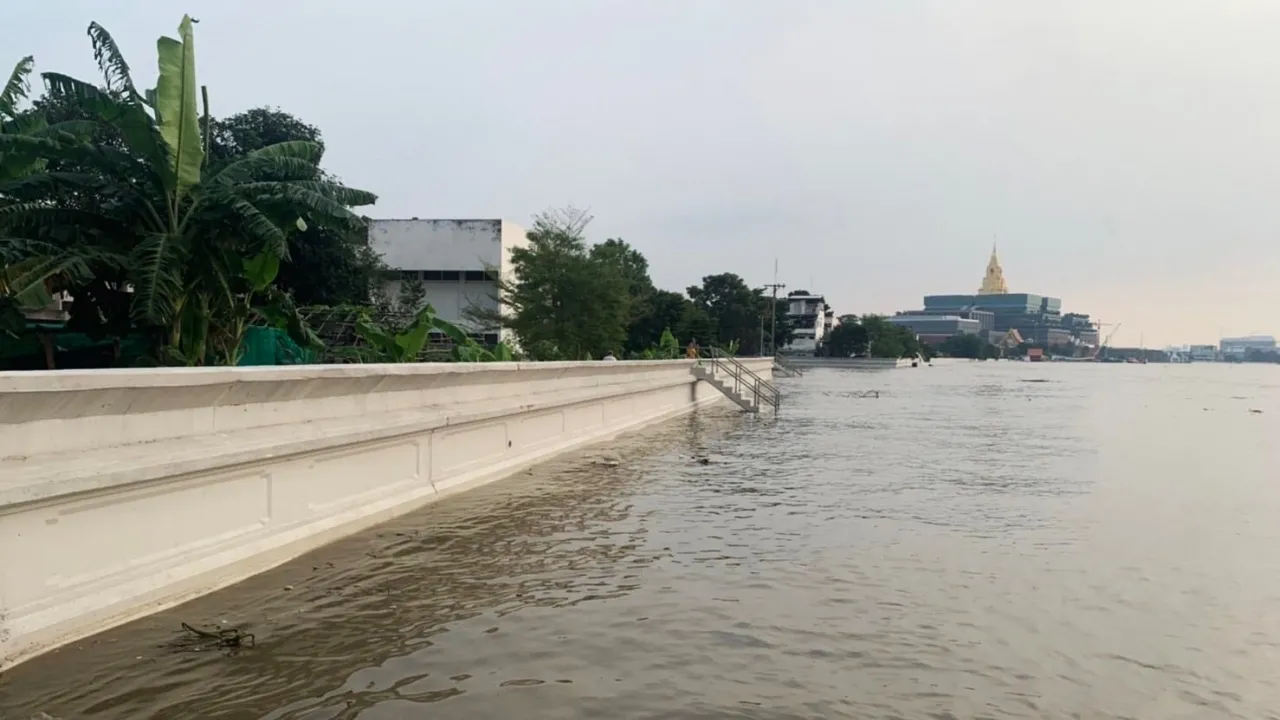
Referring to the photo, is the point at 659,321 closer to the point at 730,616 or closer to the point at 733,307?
the point at 733,307

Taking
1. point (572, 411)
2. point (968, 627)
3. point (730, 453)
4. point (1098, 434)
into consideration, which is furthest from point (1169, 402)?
point (968, 627)

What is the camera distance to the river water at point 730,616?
4559 mm

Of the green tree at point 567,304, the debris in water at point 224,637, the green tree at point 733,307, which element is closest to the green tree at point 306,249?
the green tree at point 567,304

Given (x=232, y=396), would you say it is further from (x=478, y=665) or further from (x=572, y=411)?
(x=572, y=411)

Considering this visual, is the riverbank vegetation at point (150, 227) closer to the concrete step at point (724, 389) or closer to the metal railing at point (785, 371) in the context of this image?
the concrete step at point (724, 389)

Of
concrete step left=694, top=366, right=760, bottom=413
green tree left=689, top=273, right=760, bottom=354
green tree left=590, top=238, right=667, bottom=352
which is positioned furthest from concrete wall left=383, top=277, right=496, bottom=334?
green tree left=689, top=273, right=760, bottom=354

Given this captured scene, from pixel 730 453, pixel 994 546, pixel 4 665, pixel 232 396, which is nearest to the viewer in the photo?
pixel 4 665

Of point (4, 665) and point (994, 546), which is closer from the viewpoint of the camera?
point (4, 665)

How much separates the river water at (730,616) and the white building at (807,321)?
12762 centimetres

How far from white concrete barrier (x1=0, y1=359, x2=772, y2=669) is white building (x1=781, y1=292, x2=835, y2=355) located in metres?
130

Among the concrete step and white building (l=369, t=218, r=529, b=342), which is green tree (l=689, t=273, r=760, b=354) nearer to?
white building (l=369, t=218, r=529, b=342)

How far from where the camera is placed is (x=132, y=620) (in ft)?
16.7

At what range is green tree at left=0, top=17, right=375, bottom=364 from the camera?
395 inches

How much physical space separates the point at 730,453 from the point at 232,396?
12.0 metres
